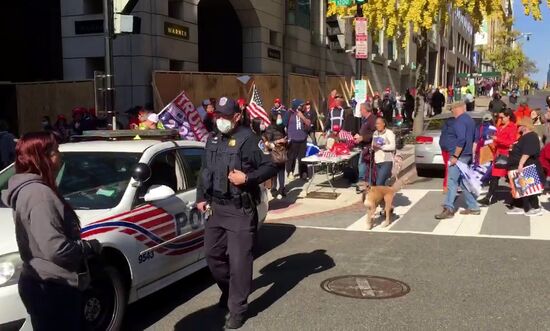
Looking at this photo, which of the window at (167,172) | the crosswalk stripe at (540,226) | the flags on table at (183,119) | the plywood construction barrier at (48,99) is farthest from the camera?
the plywood construction barrier at (48,99)

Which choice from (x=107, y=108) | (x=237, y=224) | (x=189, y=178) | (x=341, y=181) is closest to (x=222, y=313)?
(x=237, y=224)

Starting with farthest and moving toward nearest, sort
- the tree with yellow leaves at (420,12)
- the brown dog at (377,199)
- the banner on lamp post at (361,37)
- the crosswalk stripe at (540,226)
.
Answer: the tree with yellow leaves at (420,12) → the banner on lamp post at (361,37) → the brown dog at (377,199) → the crosswalk stripe at (540,226)

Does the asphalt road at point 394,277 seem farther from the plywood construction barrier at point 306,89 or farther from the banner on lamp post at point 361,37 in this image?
the plywood construction barrier at point 306,89

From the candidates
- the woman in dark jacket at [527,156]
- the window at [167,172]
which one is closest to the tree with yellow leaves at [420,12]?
the woman in dark jacket at [527,156]

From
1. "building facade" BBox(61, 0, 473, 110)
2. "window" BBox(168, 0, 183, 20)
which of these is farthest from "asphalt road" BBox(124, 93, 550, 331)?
"window" BBox(168, 0, 183, 20)

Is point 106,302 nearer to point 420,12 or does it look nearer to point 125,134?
point 125,134

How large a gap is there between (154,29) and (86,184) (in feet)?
35.4

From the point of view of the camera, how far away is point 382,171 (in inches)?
365

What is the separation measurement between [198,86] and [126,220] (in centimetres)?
1130

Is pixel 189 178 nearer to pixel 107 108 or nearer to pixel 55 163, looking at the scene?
pixel 55 163

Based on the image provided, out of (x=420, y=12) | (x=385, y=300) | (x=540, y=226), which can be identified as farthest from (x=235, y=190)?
(x=420, y=12)

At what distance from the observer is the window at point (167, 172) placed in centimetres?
548

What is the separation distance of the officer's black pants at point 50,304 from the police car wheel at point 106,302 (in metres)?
1.08

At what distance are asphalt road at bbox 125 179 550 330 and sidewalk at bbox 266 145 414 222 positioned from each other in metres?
1.69
